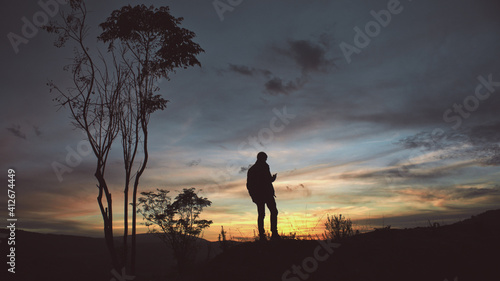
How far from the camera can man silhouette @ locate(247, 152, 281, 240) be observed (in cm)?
1065

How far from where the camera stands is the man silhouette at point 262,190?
34.9ft

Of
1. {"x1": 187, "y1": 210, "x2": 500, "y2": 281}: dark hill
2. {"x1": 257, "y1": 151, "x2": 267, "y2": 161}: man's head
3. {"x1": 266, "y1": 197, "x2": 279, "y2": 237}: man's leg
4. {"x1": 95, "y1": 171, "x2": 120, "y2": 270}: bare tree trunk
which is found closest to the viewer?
{"x1": 187, "y1": 210, "x2": 500, "y2": 281}: dark hill

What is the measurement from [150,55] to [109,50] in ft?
6.69

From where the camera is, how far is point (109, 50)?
52.0 ft

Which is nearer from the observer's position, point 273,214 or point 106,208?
point 273,214

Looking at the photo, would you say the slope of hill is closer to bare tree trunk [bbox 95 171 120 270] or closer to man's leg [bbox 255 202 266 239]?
man's leg [bbox 255 202 266 239]

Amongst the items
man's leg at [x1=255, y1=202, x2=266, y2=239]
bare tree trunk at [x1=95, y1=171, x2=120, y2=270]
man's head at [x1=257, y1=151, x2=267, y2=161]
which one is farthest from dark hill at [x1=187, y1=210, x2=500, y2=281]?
bare tree trunk at [x1=95, y1=171, x2=120, y2=270]

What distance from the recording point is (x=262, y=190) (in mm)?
10758

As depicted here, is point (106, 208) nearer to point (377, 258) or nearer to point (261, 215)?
point (261, 215)

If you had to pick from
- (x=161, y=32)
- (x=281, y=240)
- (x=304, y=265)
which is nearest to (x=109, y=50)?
(x=161, y=32)

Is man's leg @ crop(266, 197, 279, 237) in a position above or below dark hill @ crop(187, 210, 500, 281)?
above

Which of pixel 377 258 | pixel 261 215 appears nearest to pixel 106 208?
pixel 261 215

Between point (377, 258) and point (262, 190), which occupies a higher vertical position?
point (262, 190)

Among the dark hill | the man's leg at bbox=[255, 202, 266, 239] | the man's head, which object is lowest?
the dark hill
